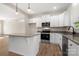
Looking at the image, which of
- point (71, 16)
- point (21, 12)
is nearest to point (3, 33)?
point (21, 12)

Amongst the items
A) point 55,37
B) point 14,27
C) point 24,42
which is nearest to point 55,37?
point 55,37

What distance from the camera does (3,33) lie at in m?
1.18

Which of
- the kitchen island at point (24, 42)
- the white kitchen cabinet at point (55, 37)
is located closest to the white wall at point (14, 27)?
the kitchen island at point (24, 42)

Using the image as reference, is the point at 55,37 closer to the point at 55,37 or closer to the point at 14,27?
the point at 55,37

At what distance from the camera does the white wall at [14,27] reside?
1.21 metres

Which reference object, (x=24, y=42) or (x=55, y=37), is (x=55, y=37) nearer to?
(x=55, y=37)

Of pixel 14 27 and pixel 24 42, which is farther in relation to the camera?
pixel 24 42

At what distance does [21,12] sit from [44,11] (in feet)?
0.98

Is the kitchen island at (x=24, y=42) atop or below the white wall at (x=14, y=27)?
below

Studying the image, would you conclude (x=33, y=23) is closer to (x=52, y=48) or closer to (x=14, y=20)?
(x=14, y=20)

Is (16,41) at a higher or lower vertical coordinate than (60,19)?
lower

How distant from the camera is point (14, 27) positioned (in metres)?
1.27

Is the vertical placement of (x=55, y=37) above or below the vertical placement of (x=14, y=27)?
below

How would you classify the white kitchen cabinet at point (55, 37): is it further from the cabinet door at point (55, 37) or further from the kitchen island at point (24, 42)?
the kitchen island at point (24, 42)
